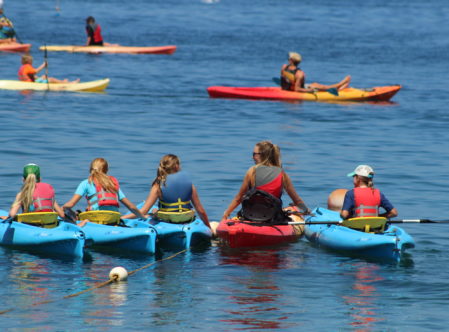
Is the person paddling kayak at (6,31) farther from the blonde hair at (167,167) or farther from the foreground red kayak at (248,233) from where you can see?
the foreground red kayak at (248,233)

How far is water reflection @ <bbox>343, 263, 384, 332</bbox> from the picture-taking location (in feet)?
37.4

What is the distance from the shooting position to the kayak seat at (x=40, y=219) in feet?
45.5

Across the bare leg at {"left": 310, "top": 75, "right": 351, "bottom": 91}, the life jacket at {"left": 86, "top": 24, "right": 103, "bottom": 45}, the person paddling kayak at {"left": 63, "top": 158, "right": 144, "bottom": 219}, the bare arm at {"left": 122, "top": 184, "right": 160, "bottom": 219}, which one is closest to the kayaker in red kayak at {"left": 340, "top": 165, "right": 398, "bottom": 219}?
the bare arm at {"left": 122, "top": 184, "right": 160, "bottom": 219}

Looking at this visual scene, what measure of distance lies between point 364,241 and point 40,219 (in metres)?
4.46

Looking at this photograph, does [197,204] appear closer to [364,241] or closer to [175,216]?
[175,216]

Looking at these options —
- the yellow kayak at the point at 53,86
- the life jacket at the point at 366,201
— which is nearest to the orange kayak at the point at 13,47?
the yellow kayak at the point at 53,86

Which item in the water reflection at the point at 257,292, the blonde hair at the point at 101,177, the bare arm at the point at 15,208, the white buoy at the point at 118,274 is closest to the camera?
the water reflection at the point at 257,292

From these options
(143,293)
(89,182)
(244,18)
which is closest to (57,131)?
(89,182)

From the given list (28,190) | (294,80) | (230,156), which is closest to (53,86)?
(294,80)

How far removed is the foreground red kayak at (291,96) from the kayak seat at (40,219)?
19.1m

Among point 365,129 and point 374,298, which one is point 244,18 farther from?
point 374,298

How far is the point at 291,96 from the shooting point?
3234 cm

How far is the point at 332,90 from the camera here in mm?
32219

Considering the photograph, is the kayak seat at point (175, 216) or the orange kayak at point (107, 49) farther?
the orange kayak at point (107, 49)
